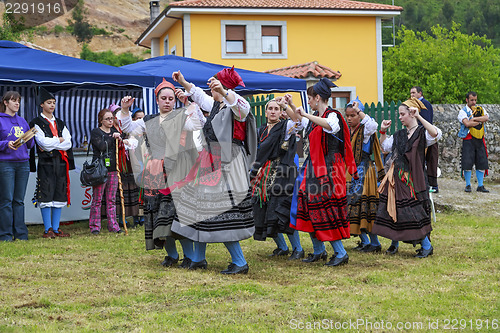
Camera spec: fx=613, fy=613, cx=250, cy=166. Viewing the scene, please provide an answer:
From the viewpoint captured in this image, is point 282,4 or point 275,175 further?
point 282,4

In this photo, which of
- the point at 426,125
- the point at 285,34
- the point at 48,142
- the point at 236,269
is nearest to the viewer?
the point at 236,269

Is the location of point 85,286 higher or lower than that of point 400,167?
lower

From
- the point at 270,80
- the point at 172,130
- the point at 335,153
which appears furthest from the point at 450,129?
the point at 172,130

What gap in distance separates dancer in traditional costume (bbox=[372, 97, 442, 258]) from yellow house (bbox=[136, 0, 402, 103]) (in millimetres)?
18031

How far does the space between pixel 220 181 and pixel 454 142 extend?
1043 centimetres

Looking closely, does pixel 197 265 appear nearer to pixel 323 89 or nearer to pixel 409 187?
pixel 323 89

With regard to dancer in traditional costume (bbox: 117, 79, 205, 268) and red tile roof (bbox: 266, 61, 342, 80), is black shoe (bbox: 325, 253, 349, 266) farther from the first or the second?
red tile roof (bbox: 266, 61, 342, 80)

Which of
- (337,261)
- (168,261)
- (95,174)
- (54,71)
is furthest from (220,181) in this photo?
(54,71)

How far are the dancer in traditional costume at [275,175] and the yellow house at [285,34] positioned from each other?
697 inches

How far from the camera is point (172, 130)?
549 cm

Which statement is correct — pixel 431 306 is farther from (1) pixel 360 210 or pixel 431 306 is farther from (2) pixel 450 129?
(2) pixel 450 129

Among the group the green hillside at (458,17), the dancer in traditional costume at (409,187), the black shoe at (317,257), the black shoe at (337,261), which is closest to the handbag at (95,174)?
the black shoe at (317,257)

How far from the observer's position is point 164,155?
5570mm

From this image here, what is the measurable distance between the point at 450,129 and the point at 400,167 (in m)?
8.75
